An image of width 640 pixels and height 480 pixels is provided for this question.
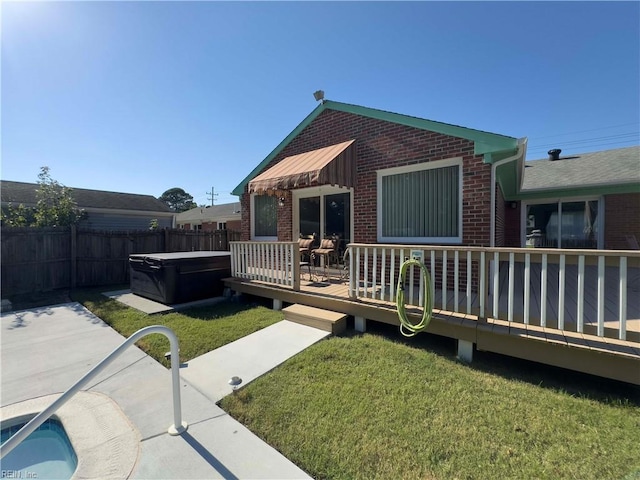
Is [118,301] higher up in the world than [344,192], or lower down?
lower down

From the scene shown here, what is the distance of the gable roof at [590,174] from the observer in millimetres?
10062

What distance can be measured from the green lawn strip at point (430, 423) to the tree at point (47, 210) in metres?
11.7

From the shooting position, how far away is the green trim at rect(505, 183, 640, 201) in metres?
10.1

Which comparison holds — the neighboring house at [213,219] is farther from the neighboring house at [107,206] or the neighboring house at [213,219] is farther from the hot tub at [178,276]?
the hot tub at [178,276]

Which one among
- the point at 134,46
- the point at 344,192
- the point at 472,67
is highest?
the point at 472,67

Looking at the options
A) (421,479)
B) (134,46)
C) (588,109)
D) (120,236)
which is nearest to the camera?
(421,479)

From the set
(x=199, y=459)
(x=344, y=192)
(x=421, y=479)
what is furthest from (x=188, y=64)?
(x=421, y=479)

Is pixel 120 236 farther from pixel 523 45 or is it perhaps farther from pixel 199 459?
pixel 523 45

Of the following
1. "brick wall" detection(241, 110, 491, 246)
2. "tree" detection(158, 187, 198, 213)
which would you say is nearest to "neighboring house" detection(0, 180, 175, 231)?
"brick wall" detection(241, 110, 491, 246)

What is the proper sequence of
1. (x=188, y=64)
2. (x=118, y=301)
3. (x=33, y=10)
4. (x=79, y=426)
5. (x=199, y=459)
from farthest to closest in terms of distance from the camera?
(x=188, y=64), (x=118, y=301), (x=33, y=10), (x=79, y=426), (x=199, y=459)

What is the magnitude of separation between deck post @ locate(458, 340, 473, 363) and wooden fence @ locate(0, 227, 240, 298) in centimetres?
1122

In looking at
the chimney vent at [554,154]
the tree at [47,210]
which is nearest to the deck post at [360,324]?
the tree at [47,210]

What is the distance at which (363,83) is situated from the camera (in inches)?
357

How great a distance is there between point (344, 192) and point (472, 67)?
6.05 m
